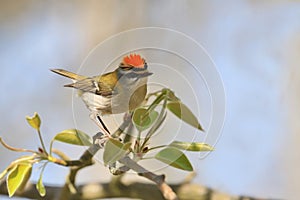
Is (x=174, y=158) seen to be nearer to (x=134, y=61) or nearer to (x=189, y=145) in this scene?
(x=189, y=145)

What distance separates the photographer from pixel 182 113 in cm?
65

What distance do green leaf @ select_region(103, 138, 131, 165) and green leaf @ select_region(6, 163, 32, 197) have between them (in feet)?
0.43

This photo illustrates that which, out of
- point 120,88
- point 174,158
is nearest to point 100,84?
point 120,88

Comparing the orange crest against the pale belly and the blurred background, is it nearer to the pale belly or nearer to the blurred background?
the pale belly

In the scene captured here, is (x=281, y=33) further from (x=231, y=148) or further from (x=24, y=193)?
(x=24, y=193)

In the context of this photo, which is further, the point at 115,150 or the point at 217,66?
the point at 217,66

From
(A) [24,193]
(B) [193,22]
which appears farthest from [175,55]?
(A) [24,193]

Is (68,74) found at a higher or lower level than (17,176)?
higher

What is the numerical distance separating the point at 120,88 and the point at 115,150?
0.09 meters

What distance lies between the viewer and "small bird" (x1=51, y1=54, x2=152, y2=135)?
0.59 m

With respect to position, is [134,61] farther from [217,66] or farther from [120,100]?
[217,66]

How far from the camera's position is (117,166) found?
2.01 feet

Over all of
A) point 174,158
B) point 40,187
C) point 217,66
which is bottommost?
point 40,187

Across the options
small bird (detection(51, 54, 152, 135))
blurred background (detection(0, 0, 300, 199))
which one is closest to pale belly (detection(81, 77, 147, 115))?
small bird (detection(51, 54, 152, 135))
